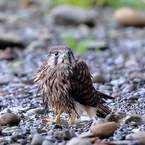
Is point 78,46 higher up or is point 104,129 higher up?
point 78,46

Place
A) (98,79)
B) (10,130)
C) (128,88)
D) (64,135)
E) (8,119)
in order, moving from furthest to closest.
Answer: (98,79)
(128,88)
(8,119)
(10,130)
(64,135)

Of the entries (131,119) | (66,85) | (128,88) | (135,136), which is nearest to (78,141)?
(135,136)

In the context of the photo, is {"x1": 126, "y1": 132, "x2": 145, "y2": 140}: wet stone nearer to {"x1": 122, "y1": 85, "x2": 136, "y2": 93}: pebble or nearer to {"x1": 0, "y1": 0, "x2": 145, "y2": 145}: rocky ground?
{"x1": 0, "y1": 0, "x2": 145, "y2": 145}: rocky ground

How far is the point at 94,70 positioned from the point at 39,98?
2.12 meters

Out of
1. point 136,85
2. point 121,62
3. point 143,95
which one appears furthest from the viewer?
point 121,62

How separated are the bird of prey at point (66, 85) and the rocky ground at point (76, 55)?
167 mm

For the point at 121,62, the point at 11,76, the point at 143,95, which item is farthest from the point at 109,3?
the point at 143,95

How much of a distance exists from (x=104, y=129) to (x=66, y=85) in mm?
969

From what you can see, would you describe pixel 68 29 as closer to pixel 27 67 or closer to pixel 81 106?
pixel 27 67

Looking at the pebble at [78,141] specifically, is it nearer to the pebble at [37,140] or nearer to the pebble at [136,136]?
the pebble at [37,140]

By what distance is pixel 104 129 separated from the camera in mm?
4035

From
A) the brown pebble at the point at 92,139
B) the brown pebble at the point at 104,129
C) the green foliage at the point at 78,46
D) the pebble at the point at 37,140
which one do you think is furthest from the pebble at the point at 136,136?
the green foliage at the point at 78,46

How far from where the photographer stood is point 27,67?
8266mm

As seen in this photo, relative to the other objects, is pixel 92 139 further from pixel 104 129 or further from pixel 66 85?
pixel 66 85
